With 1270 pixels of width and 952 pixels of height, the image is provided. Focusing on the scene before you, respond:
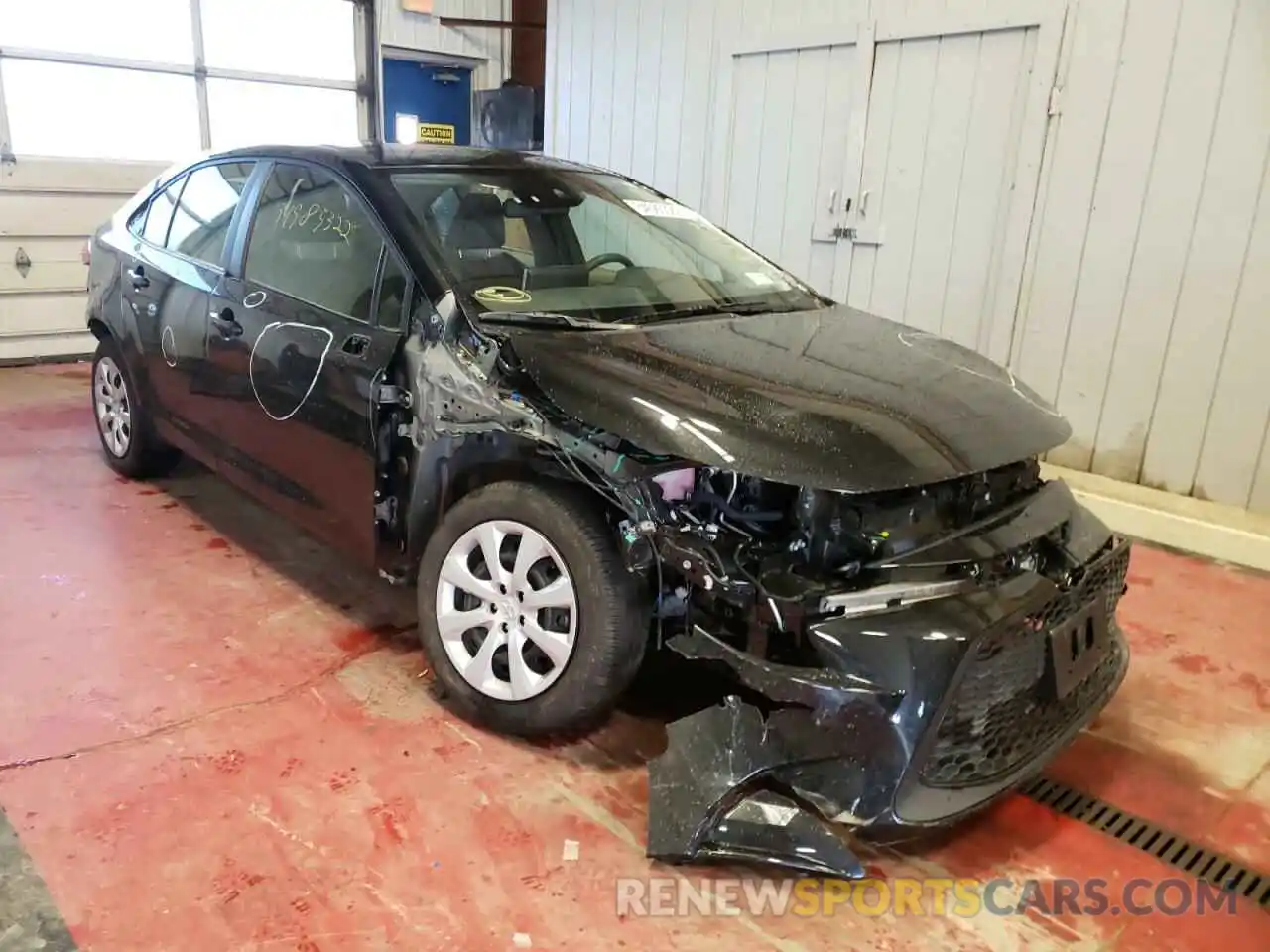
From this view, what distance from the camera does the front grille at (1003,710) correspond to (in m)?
1.98

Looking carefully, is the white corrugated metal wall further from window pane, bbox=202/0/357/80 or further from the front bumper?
window pane, bbox=202/0/357/80

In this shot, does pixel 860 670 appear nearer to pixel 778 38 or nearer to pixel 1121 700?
pixel 1121 700

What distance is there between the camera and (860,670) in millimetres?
1932

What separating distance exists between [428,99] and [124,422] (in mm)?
5383

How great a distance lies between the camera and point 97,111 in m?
7.16

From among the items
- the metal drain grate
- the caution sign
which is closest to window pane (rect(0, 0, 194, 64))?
the caution sign

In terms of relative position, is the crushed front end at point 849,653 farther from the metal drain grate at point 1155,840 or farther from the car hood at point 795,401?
the metal drain grate at point 1155,840

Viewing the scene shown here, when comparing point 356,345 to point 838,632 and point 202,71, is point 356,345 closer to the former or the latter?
point 838,632

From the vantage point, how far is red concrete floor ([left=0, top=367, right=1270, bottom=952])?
1.95 metres

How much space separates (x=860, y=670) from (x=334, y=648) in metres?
1.76

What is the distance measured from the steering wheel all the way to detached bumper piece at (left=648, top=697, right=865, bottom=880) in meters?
1.50

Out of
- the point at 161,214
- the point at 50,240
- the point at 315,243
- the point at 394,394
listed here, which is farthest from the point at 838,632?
the point at 50,240

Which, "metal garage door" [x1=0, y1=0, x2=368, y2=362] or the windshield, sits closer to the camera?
the windshield

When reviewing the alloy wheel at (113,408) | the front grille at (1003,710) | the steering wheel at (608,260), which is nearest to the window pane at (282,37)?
the alloy wheel at (113,408)
